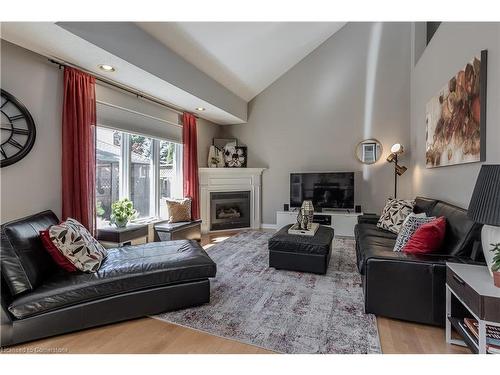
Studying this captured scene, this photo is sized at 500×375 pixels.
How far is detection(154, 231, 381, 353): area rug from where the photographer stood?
5.91 feet

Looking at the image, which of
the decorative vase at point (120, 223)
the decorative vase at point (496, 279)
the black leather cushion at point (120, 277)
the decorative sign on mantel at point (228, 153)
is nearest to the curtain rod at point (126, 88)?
the decorative sign on mantel at point (228, 153)

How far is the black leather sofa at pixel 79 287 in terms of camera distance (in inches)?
68.7

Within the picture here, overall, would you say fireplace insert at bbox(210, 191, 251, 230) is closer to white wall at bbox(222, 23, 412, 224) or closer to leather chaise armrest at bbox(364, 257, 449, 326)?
white wall at bbox(222, 23, 412, 224)

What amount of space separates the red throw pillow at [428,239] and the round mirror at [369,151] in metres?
3.10

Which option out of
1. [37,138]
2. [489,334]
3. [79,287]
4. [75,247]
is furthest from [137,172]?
[489,334]

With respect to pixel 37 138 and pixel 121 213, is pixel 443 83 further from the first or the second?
pixel 37 138

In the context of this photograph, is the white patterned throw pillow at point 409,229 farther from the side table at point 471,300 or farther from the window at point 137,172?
→ the window at point 137,172

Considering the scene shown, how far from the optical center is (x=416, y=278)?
6.31 ft

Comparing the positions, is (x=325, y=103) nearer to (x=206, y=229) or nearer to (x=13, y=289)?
(x=206, y=229)

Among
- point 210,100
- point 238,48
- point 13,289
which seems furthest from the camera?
point 210,100

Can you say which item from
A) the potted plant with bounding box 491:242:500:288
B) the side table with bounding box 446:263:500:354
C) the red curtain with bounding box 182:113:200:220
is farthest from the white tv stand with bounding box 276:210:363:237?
the potted plant with bounding box 491:242:500:288
